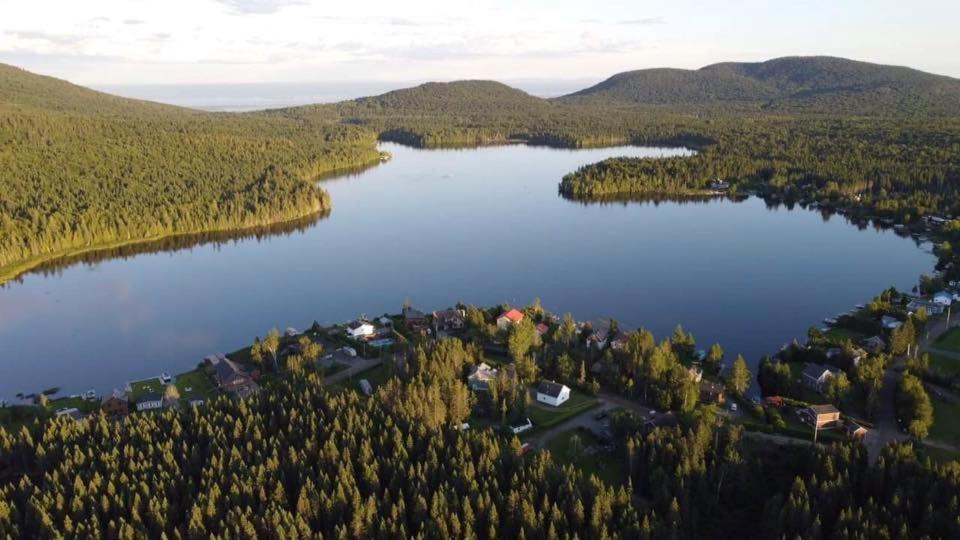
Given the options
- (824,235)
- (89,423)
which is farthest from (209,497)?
(824,235)

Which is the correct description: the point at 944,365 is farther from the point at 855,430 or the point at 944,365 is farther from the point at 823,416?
the point at 823,416

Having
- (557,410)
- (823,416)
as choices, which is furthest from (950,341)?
(557,410)

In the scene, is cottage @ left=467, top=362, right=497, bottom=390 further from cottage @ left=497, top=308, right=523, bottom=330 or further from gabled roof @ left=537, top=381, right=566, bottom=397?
cottage @ left=497, top=308, right=523, bottom=330

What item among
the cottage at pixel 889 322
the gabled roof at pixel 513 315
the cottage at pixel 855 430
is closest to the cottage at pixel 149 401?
the gabled roof at pixel 513 315

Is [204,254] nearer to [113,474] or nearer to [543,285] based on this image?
[543,285]

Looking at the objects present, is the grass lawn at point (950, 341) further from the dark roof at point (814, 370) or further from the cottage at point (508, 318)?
the cottage at point (508, 318)

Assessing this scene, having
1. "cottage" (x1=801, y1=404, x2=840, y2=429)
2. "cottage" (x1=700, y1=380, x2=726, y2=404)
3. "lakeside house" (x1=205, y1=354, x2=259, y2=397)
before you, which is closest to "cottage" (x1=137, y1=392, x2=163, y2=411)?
"lakeside house" (x1=205, y1=354, x2=259, y2=397)
